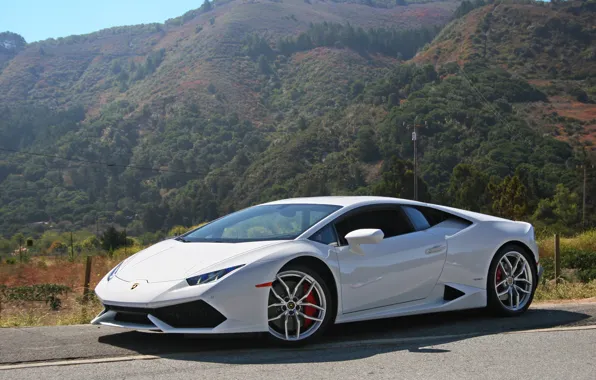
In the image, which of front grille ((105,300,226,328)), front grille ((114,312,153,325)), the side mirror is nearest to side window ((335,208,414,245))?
the side mirror

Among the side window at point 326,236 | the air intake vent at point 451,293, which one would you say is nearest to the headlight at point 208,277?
the side window at point 326,236

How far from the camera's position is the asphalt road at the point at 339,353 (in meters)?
5.06

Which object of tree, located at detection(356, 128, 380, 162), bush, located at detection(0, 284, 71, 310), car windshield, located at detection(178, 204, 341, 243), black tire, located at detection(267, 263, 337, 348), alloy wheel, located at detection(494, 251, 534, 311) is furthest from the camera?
tree, located at detection(356, 128, 380, 162)

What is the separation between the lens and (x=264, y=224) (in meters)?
6.69

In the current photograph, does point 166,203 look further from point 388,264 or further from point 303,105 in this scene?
point 388,264

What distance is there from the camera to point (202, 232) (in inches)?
279

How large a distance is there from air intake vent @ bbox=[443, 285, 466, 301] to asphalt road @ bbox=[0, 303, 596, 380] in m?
0.23

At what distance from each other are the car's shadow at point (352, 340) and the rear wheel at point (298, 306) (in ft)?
0.37

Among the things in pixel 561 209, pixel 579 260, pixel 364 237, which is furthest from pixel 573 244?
pixel 364 237

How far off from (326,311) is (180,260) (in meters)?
1.19

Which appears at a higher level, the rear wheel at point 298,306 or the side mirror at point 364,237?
the side mirror at point 364,237

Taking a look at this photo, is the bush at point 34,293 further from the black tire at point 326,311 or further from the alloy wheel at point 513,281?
the black tire at point 326,311

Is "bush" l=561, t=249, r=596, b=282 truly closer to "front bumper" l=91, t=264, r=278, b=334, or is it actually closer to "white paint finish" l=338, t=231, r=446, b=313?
"white paint finish" l=338, t=231, r=446, b=313

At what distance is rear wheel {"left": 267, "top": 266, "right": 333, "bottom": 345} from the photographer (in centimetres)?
588
